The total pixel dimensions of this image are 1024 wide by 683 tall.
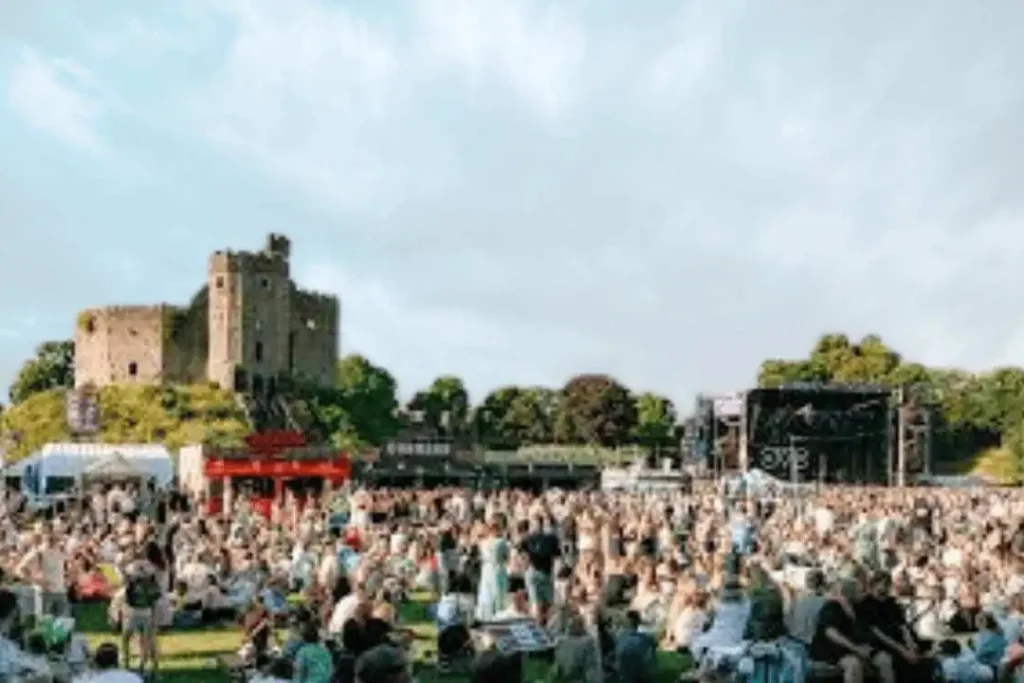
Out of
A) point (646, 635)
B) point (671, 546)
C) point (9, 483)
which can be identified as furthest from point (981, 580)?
point (9, 483)

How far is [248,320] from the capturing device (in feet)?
310

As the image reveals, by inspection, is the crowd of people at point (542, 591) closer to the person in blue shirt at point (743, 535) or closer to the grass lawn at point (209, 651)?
the person in blue shirt at point (743, 535)

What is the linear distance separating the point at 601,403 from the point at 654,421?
5.30 m

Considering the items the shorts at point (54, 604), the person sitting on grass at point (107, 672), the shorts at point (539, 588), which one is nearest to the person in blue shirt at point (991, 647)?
the shorts at point (539, 588)

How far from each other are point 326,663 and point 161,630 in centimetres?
689

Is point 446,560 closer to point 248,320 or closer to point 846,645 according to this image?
point 846,645

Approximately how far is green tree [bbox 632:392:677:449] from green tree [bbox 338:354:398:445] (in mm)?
16211

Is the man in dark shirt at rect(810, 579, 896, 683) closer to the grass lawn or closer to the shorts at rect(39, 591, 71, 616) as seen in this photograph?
the grass lawn

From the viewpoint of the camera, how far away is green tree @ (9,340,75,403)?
374 feet

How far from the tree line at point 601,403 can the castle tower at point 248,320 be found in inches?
164

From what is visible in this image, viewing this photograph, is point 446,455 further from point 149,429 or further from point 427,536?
point 427,536

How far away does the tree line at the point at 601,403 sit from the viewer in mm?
105938

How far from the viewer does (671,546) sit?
2288cm

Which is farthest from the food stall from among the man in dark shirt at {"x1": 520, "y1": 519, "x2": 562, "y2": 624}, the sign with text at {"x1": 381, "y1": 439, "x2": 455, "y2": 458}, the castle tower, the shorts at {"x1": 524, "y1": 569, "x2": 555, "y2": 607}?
the castle tower
